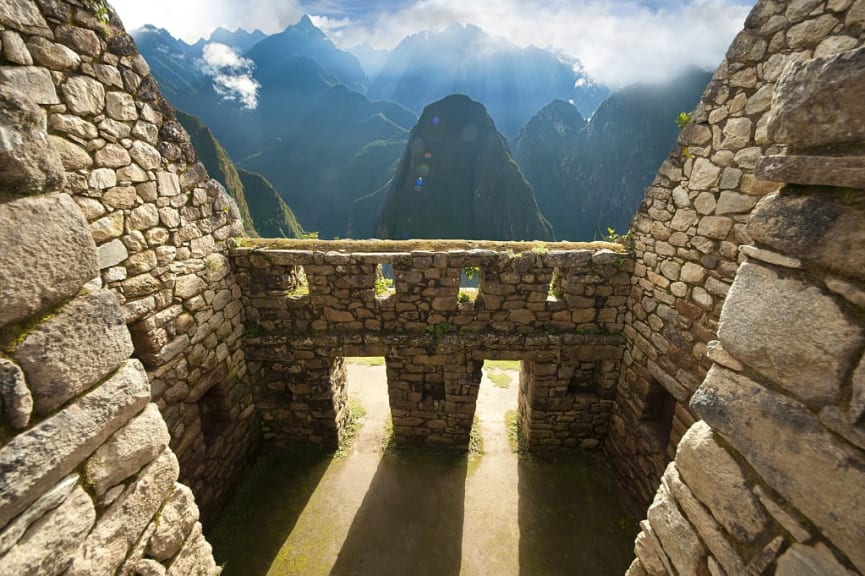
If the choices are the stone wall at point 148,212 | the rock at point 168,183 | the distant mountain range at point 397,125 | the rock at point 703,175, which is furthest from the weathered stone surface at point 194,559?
the distant mountain range at point 397,125

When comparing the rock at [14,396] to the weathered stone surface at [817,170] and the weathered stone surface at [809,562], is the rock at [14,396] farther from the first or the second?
the weathered stone surface at [809,562]

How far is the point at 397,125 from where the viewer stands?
109250 millimetres

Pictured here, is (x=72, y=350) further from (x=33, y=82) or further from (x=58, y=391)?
(x=33, y=82)

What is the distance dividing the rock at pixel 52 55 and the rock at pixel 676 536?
4794 mm

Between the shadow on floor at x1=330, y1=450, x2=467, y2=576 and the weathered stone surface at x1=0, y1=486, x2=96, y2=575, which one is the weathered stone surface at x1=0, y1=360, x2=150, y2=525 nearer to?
the weathered stone surface at x1=0, y1=486, x2=96, y2=575

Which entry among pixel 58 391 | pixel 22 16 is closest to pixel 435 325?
pixel 58 391

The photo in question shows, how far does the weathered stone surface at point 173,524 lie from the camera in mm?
1823

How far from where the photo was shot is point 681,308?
4.25 m

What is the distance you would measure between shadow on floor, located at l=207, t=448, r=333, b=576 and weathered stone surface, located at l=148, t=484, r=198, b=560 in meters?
3.80

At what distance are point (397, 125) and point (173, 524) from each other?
120m

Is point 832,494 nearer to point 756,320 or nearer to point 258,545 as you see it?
point 756,320

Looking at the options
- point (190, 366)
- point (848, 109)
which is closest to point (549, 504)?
point (190, 366)

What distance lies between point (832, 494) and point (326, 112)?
430 feet

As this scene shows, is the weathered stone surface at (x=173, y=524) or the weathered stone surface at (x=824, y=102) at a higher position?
the weathered stone surface at (x=824, y=102)
